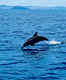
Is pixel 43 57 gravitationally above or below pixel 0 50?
below

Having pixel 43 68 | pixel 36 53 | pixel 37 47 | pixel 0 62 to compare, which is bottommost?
pixel 43 68

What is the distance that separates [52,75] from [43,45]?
6.01 m

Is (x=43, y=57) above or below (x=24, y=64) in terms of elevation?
above

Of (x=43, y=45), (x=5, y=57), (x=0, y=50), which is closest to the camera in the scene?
(x=5, y=57)

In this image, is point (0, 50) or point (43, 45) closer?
point (0, 50)

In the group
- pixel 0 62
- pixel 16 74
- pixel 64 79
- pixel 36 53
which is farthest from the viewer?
pixel 36 53

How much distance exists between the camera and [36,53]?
544 inches

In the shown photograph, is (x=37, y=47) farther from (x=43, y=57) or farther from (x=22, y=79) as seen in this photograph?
(x=22, y=79)

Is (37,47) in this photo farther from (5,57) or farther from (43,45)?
(5,57)

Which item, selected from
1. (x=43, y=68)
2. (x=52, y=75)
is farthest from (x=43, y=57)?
(x=52, y=75)

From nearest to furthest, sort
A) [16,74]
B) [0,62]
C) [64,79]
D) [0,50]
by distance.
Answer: [64,79], [16,74], [0,62], [0,50]

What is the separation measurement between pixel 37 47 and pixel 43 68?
178 inches

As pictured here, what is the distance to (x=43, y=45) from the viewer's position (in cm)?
1602

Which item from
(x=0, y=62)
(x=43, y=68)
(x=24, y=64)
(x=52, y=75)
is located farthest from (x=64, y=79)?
(x=0, y=62)
